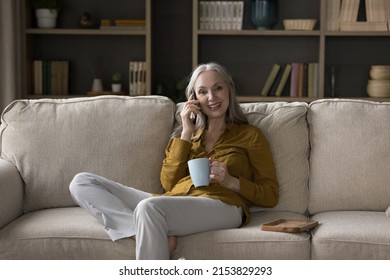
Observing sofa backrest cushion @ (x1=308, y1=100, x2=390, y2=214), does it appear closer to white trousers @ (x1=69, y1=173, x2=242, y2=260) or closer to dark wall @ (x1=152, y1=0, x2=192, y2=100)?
white trousers @ (x1=69, y1=173, x2=242, y2=260)

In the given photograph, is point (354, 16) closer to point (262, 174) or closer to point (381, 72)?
point (381, 72)

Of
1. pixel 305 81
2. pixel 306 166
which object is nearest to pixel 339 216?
pixel 306 166

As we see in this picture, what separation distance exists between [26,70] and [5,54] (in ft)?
0.90

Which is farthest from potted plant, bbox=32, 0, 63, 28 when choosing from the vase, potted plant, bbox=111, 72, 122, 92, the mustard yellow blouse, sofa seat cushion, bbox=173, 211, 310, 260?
sofa seat cushion, bbox=173, 211, 310, 260

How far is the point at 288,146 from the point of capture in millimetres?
3332

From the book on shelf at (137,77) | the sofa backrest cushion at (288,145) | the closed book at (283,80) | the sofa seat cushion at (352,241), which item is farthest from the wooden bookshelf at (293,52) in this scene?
the sofa seat cushion at (352,241)

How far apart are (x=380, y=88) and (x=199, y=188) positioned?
265cm

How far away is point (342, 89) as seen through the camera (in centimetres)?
A: 565

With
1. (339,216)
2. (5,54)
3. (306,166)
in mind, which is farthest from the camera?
(5,54)

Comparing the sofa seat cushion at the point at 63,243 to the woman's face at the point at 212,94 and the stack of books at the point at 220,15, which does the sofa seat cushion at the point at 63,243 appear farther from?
the stack of books at the point at 220,15

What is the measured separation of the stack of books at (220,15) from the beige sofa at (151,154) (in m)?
2.06

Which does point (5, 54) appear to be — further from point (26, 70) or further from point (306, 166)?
point (306, 166)

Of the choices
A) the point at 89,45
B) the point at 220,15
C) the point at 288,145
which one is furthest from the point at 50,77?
the point at 288,145

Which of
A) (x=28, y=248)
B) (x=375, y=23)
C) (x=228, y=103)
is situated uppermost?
(x=375, y=23)
